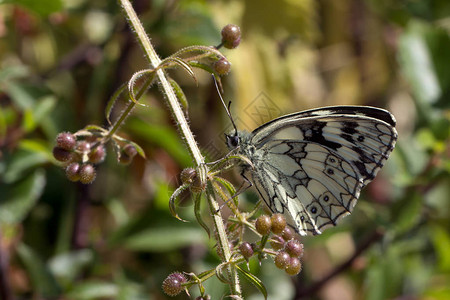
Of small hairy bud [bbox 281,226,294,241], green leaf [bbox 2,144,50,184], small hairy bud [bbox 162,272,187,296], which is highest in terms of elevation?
green leaf [bbox 2,144,50,184]

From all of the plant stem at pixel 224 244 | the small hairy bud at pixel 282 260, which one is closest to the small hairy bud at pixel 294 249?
the small hairy bud at pixel 282 260

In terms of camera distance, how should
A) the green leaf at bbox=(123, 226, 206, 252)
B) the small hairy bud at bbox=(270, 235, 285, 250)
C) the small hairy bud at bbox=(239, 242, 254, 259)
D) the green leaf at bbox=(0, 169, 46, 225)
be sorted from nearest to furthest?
the small hairy bud at bbox=(239, 242, 254, 259) → the small hairy bud at bbox=(270, 235, 285, 250) → the green leaf at bbox=(0, 169, 46, 225) → the green leaf at bbox=(123, 226, 206, 252)

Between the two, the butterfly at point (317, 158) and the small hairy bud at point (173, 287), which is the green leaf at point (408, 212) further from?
the small hairy bud at point (173, 287)

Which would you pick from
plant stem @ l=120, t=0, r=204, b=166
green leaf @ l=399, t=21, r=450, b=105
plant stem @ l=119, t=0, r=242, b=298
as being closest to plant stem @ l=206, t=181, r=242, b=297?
plant stem @ l=119, t=0, r=242, b=298

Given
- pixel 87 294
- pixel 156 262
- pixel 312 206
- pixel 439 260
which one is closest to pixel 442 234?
pixel 439 260

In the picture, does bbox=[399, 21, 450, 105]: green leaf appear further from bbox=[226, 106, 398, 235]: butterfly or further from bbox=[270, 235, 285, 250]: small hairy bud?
bbox=[270, 235, 285, 250]: small hairy bud

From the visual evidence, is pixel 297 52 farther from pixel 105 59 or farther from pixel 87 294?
pixel 87 294

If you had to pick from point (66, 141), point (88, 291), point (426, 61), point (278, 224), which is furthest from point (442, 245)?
point (66, 141)
